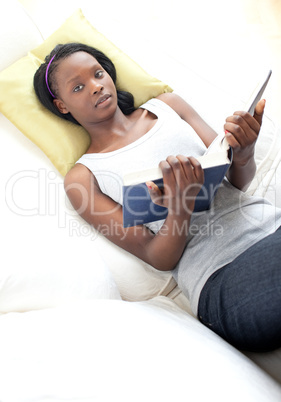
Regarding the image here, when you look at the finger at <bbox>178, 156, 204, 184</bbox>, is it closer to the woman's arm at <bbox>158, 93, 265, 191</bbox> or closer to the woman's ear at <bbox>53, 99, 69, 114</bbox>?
the woman's arm at <bbox>158, 93, 265, 191</bbox>

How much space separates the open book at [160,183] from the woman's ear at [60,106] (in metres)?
0.50

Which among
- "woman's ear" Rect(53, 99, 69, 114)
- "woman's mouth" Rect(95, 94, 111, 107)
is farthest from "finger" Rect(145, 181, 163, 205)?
"woman's ear" Rect(53, 99, 69, 114)

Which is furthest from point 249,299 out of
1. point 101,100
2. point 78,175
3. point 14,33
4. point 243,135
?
point 14,33

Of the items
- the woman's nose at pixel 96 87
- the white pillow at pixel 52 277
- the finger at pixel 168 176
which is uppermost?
the woman's nose at pixel 96 87

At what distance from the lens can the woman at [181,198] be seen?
2.92 ft

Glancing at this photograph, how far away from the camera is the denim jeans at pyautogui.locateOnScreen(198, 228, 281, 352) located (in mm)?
866

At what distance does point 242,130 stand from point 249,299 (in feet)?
1.36

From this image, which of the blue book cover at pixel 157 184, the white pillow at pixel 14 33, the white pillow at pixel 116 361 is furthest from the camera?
the white pillow at pixel 14 33

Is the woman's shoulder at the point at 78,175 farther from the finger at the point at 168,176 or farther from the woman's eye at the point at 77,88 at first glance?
the finger at the point at 168,176

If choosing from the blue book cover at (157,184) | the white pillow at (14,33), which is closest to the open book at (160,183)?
the blue book cover at (157,184)

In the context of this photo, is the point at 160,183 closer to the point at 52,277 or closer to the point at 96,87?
the point at 52,277

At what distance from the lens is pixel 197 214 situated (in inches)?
43.6

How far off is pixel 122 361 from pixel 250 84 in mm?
1178

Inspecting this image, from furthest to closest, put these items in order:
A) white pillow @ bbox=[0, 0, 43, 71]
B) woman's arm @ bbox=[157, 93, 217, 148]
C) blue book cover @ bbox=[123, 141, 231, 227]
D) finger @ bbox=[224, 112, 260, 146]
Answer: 1. white pillow @ bbox=[0, 0, 43, 71]
2. woman's arm @ bbox=[157, 93, 217, 148]
3. finger @ bbox=[224, 112, 260, 146]
4. blue book cover @ bbox=[123, 141, 231, 227]
